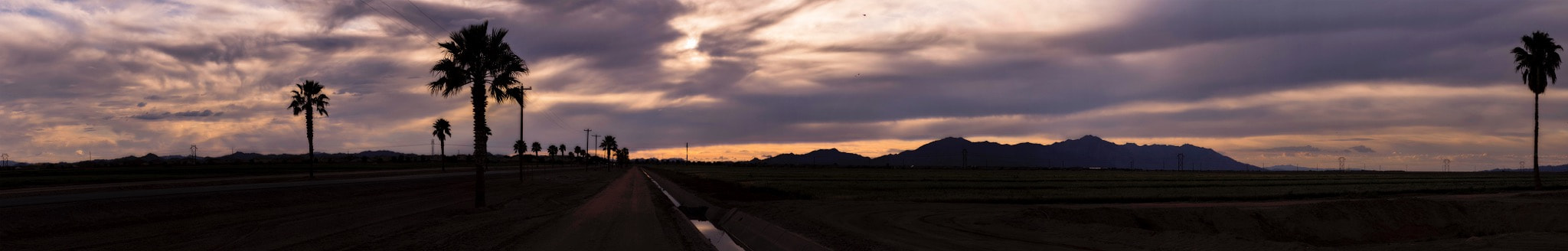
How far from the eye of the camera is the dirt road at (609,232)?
15327mm

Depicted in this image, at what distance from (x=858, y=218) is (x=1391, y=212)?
19.4 metres

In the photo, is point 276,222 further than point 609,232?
Yes

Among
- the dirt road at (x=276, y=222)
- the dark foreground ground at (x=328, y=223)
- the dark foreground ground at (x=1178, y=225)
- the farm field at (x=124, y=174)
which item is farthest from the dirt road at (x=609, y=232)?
the farm field at (x=124, y=174)

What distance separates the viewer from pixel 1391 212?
26.9m

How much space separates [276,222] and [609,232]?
11414 millimetres

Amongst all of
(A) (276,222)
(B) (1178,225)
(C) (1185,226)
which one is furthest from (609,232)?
(C) (1185,226)

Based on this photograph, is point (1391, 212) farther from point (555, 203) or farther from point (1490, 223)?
point (555, 203)

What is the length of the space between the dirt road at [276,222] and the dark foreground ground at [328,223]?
4cm

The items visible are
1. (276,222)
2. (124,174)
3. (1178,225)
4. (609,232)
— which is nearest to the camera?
(609,232)

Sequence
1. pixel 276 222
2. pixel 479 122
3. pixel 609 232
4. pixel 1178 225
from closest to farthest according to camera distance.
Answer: pixel 609 232 → pixel 276 222 → pixel 1178 225 → pixel 479 122

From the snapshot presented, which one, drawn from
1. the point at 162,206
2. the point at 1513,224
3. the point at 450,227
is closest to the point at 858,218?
the point at 450,227

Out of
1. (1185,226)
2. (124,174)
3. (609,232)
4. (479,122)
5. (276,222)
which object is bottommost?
(124,174)

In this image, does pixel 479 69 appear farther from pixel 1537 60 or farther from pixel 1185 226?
pixel 1537 60

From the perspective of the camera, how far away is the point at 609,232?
18.2 m
